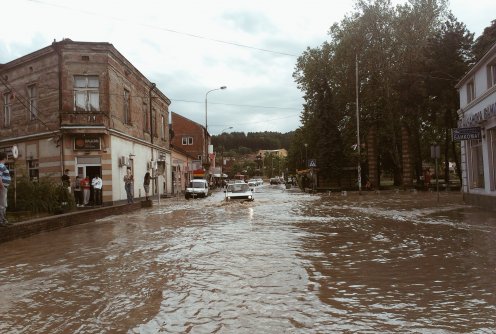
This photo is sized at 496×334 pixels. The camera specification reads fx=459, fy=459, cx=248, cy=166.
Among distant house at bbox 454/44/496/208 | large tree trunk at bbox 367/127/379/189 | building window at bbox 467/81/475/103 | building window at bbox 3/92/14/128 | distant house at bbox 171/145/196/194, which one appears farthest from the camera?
Answer: large tree trunk at bbox 367/127/379/189

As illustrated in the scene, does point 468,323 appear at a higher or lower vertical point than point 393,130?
lower

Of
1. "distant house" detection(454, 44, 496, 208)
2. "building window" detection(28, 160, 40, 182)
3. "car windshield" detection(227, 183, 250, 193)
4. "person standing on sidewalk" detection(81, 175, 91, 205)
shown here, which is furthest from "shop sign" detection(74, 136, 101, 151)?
"distant house" detection(454, 44, 496, 208)

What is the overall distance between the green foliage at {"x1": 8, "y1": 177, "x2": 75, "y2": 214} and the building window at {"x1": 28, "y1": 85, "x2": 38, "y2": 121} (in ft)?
38.6

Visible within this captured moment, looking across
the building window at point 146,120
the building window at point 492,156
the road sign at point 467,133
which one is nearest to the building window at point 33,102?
the building window at point 146,120

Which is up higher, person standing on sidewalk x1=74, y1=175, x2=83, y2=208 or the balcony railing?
the balcony railing

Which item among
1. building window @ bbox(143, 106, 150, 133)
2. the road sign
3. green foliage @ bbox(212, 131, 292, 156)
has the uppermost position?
green foliage @ bbox(212, 131, 292, 156)

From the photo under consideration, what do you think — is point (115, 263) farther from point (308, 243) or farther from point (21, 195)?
point (21, 195)

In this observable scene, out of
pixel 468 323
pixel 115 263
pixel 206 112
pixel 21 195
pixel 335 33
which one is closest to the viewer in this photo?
pixel 468 323

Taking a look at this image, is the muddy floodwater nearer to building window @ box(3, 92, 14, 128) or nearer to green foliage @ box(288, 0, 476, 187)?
building window @ box(3, 92, 14, 128)

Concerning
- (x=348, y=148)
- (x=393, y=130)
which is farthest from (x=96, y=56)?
(x=348, y=148)

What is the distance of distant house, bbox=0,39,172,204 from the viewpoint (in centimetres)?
2517

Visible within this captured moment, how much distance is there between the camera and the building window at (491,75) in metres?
17.5

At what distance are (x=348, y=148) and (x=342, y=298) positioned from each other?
46.0 metres

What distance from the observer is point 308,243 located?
10234 mm
